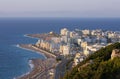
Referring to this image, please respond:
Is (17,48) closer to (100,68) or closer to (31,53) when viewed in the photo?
(31,53)

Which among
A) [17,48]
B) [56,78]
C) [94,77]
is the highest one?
[94,77]

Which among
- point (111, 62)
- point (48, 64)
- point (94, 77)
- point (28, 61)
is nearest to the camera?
point (94, 77)

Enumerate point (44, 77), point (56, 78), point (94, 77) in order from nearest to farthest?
point (94, 77)
point (56, 78)
point (44, 77)

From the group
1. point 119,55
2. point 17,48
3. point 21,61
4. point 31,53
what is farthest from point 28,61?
point 119,55

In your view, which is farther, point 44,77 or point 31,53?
point 31,53

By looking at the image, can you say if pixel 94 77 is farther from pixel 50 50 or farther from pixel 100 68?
pixel 50 50

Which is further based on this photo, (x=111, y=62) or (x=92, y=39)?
(x=92, y=39)

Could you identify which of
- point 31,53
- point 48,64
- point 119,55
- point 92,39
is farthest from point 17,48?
point 119,55

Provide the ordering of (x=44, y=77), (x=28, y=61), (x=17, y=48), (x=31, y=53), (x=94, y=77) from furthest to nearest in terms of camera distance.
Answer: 1. (x=17, y=48)
2. (x=31, y=53)
3. (x=28, y=61)
4. (x=44, y=77)
5. (x=94, y=77)

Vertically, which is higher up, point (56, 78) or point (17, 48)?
point (56, 78)
